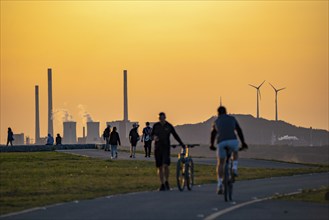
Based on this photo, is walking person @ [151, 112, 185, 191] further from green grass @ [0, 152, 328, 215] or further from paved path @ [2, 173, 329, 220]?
green grass @ [0, 152, 328, 215]

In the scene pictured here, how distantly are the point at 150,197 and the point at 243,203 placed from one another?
281cm

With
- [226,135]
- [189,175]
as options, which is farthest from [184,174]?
[226,135]

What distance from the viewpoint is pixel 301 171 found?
1682 inches

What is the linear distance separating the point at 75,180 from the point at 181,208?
13203mm

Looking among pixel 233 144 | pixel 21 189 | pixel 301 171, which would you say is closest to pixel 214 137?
pixel 233 144

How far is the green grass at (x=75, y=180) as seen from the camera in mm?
28078

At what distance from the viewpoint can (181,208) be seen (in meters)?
23.8

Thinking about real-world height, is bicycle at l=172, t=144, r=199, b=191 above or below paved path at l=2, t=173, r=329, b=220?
above

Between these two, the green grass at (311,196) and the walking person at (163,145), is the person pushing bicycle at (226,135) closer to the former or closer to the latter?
the green grass at (311,196)

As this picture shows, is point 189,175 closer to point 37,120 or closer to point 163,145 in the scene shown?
point 163,145

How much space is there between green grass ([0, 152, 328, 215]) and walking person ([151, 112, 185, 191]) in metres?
1.00

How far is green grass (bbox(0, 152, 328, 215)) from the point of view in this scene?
28.1 metres

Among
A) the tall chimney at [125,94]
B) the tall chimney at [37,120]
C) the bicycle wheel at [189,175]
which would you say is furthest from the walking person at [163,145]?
the tall chimney at [37,120]

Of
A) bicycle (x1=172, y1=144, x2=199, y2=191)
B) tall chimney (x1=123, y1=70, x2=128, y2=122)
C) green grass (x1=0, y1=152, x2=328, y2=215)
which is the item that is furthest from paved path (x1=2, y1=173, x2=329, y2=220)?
tall chimney (x1=123, y1=70, x2=128, y2=122)
